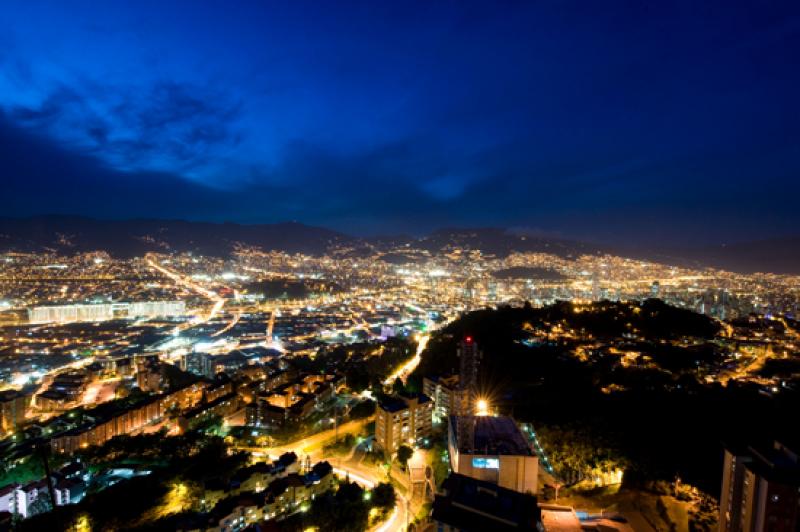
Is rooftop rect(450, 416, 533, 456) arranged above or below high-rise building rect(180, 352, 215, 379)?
above

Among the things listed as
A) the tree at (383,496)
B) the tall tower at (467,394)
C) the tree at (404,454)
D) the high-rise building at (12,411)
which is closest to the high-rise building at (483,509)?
the tall tower at (467,394)

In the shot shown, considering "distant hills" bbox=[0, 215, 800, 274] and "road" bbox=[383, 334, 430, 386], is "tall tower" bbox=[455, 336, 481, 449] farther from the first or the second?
"distant hills" bbox=[0, 215, 800, 274]

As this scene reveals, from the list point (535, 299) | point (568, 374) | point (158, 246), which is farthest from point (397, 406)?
point (158, 246)

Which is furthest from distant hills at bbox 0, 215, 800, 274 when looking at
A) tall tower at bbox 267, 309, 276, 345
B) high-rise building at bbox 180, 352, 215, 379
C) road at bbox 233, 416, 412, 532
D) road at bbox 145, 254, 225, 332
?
road at bbox 233, 416, 412, 532

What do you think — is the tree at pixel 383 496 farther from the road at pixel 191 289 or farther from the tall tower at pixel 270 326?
the road at pixel 191 289

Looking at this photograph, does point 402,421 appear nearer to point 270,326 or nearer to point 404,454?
point 404,454

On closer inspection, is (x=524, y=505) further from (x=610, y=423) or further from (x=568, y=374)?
(x=568, y=374)
